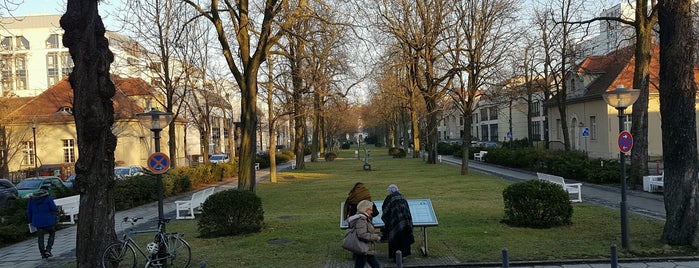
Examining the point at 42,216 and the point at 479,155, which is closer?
the point at 42,216

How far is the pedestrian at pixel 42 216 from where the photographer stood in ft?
36.0

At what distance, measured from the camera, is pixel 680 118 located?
941 centimetres

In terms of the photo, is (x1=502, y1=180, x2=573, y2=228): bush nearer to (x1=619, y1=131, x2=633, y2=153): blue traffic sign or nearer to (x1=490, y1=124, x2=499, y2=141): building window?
(x1=619, y1=131, x2=633, y2=153): blue traffic sign

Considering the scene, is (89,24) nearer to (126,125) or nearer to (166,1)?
(166,1)

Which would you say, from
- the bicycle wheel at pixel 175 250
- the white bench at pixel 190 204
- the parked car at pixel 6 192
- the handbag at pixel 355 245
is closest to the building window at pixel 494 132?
the parked car at pixel 6 192

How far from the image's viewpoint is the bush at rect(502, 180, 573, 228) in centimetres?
1154

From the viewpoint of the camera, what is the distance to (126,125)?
146ft

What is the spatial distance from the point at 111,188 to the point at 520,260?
6866 mm

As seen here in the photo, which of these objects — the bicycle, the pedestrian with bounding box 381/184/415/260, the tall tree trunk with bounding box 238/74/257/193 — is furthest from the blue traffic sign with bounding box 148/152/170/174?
the tall tree trunk with bounding box 238/74/257/193

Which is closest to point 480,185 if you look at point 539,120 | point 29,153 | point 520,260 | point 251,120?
point 251,120

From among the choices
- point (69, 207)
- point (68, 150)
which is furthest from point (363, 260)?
point (68, 150)

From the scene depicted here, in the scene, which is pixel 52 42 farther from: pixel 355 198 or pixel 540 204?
pixel 540 204

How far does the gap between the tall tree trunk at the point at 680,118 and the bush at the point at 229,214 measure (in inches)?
329

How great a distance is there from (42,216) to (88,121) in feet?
14.4
